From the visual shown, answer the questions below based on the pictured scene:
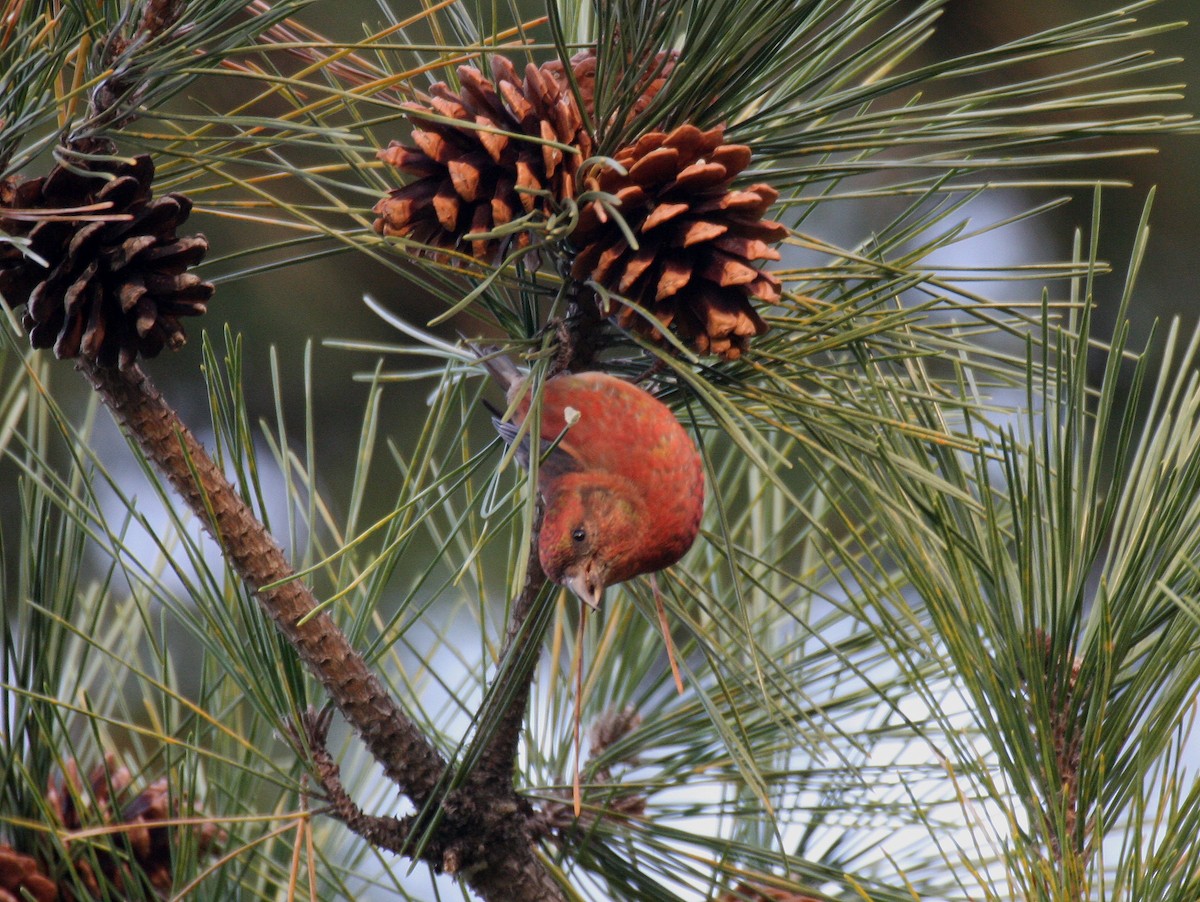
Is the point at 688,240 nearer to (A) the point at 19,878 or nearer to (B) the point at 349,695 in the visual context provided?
(B) the point at 349,695

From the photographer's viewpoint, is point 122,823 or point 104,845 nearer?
point 104,845

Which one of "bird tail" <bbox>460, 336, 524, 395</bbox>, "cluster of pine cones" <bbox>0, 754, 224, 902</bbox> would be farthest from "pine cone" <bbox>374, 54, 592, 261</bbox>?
"cluster of pine cones" <bbox>0, 754, 224, 902</bbox>

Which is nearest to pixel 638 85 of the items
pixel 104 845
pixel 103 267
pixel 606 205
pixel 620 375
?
pixel 606 205

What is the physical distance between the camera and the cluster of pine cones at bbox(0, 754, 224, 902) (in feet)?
2.58

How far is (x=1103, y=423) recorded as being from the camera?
0.65m

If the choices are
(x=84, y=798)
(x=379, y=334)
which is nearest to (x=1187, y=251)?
(x=379, y=334)

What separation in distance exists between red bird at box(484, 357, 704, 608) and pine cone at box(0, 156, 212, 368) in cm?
22

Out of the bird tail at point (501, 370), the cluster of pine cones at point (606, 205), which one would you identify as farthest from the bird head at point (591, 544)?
the bird tail at point (501, 370)

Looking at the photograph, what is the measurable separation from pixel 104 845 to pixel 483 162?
1.68ft

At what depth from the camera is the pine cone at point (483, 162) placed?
2.23ft

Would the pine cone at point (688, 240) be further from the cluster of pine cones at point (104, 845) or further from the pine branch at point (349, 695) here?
the cluster of pine cones at point (104, 845)

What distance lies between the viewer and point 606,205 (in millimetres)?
640

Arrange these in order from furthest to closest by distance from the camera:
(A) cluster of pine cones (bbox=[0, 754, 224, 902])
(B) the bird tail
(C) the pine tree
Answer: (B) the bird tail, (A) cluster of pine cones (bbox=[0, 754, 224, 902]), (C) the pine tree

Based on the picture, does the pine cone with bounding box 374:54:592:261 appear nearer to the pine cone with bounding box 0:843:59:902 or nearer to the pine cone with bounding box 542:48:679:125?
the pine cone with bounding box 542:48:679:125
